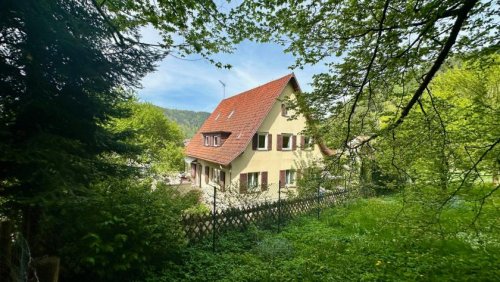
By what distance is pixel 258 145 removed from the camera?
16.1 meters

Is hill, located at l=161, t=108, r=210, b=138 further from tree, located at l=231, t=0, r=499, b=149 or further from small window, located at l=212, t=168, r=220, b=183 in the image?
tree, located at l=231, t=0, r=499, b=149

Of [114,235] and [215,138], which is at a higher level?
[215,138]

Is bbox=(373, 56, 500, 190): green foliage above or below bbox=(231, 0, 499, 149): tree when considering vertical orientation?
below

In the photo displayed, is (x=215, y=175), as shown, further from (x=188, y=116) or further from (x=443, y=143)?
(x=188, y=116)

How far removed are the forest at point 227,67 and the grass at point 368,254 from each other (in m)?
0.05

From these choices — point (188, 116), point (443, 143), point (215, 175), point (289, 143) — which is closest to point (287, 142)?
point (289, 143)

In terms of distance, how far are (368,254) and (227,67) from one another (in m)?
5.41

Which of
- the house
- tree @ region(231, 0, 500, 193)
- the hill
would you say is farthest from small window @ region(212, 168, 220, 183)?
the hill

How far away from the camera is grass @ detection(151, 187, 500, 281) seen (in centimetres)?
480

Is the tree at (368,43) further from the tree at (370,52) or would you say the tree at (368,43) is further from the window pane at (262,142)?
the window pane at (262,142)

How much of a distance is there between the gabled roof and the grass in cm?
799

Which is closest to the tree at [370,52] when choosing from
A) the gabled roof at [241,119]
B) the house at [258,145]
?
the house at [258,145]

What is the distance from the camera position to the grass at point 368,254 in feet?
15.8

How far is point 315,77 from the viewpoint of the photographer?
4.55 m
